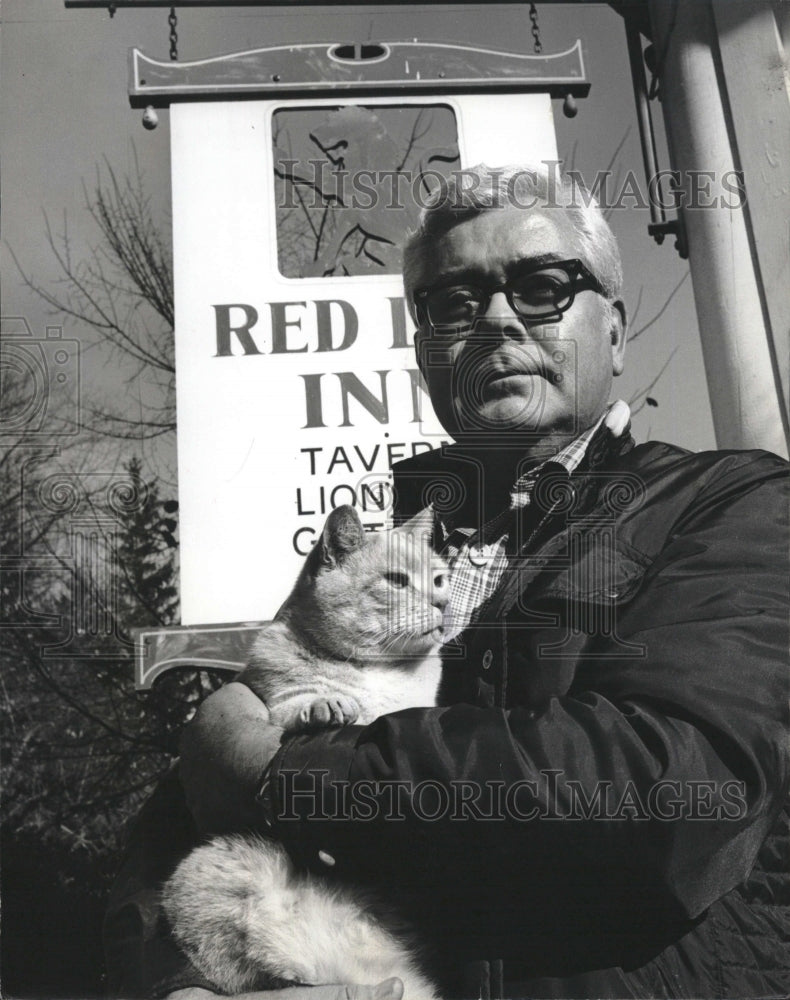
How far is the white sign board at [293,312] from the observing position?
285cm

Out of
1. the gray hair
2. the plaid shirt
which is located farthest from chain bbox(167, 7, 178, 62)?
the plaid shirt

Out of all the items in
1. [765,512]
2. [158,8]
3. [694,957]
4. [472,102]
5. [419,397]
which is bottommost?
[694,957]

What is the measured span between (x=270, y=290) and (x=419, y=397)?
56cm

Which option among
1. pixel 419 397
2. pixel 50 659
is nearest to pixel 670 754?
pixel 419 397

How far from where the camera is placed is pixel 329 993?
2.16m

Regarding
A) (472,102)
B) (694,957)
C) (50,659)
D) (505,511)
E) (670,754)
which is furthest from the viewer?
(472,102)

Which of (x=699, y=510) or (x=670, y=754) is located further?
(x=699, y=510)

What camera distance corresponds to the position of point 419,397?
2.93 m

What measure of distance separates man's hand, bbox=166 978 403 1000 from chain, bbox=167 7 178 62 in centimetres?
268

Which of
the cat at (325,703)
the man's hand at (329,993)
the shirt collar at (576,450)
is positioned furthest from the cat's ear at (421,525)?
the man's hand at (329,993)

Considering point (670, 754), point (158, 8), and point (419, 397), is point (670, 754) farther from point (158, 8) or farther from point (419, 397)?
point (158, 8)

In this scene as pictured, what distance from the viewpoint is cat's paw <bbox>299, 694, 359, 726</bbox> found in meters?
2.32

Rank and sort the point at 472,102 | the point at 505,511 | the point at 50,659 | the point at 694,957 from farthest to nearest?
1. the point at 472,102
2. the point at 50,659
3. the point at 505,511
4. the point at 694,957

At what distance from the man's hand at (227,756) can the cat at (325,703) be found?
0.14ft
